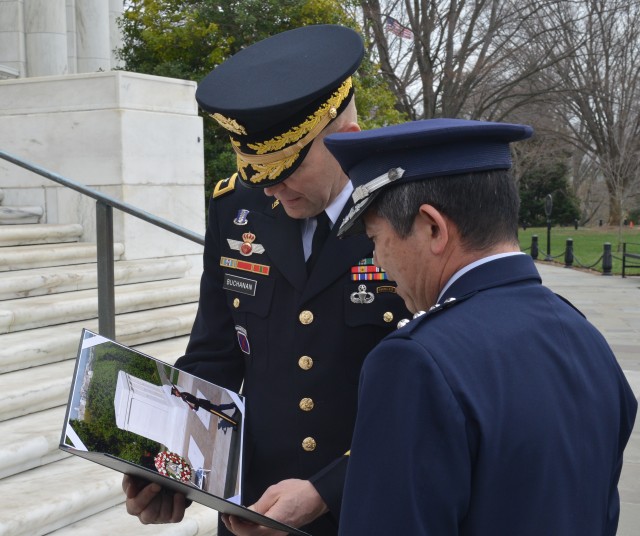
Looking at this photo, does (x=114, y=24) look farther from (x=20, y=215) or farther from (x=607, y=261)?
(x=607, y=261)

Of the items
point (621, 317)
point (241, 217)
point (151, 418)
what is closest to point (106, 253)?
point (241, 217)

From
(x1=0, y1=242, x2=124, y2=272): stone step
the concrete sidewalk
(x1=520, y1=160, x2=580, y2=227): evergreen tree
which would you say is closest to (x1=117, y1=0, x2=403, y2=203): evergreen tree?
(x1=0, y1=242, x2=124, y2=272): stone step

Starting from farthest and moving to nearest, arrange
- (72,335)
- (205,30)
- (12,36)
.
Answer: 1. (12,36)
2. (205,30)
3. (72,335)

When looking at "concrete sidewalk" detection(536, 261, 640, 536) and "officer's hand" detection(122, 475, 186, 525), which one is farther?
"concrete sidewalk" detection(536, 261, 640, 536)

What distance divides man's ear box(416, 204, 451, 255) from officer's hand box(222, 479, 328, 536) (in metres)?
0.84

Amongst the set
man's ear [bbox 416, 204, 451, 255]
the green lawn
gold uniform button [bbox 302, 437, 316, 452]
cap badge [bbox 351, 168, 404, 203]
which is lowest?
the green lawn

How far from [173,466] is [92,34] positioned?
11.2m

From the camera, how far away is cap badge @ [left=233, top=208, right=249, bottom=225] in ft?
7.91

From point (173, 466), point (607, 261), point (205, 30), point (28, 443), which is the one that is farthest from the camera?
point (607, 261)

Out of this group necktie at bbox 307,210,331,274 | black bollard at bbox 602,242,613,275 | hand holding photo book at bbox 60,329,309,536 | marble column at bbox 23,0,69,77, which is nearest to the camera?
hand holding photo book at bbox 60,329,309,536

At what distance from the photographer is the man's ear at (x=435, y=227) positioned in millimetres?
1305

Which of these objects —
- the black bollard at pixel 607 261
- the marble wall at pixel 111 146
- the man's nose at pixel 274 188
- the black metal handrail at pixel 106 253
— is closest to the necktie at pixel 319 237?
the man's nose at pixel 274 188

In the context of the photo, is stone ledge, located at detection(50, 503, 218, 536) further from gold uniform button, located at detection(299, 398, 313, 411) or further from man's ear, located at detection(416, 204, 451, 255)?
man's ear, located at detection(416, 204, 451, 255)

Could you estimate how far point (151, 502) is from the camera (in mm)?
2027
